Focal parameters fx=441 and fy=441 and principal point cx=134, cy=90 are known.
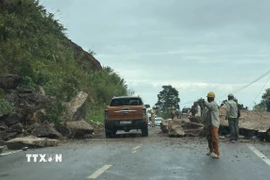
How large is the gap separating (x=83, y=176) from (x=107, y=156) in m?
3.59

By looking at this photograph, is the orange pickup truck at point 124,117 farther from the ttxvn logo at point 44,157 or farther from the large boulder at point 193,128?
the ttxvn logo at point 44,157

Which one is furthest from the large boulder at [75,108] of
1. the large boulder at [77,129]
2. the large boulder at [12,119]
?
the large boulder at [12,119]

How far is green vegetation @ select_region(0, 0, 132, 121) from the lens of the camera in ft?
95.1

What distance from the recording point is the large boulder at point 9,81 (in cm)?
2522

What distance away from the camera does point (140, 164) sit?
10.8m

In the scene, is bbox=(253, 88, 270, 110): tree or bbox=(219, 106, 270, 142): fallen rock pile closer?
bbox=(219, 106, 270, 142): fallen rock pile

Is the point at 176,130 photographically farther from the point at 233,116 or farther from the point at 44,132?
the point at 44,132

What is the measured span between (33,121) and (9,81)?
5385mm

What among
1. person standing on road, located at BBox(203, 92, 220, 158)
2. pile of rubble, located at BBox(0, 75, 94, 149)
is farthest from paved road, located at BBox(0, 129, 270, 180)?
pile of rubble, located at BBox(0, 75, 94, 149)

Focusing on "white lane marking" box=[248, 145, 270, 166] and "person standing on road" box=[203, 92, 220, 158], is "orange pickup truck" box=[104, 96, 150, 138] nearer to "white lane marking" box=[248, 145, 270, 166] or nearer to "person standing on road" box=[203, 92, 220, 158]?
"white lane marking" box=[248, 145, 270, 166]

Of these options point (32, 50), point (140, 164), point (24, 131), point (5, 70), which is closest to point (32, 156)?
point (140, 164)

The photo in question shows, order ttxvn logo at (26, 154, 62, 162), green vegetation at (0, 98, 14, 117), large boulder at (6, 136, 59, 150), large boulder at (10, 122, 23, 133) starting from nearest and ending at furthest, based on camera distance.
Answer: ttxvn logo at (26, 154, 62, 162) < large boulder at (6, 136, 59, 150) < large boulder at (10, 122, 23, 133) < green vegetation at (0, 98, 14, 117)

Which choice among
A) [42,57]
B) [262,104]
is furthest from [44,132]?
[262,104]

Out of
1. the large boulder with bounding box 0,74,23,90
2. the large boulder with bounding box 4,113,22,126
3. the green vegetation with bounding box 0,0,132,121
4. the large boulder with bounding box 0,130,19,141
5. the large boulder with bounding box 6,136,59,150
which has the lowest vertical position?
the large boulder with bounding box 6,136,59,150
